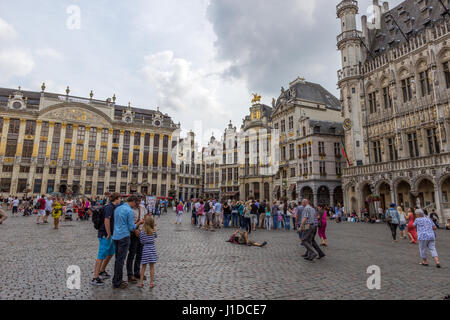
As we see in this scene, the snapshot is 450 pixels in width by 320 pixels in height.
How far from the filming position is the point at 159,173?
195ft

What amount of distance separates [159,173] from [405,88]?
47.3 m

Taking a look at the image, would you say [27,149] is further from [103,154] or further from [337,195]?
[337,195]

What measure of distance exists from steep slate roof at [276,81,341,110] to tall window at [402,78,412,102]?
50.9ft

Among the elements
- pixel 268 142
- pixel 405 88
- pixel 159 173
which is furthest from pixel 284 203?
pixel 159 173

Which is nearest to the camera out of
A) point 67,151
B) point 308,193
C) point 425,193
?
A: point 425,193

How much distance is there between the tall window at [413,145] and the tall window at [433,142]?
108 centimetres

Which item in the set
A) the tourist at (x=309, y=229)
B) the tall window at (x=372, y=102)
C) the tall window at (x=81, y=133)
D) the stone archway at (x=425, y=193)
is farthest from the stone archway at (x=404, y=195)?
the tall window at (x=81, y=133)

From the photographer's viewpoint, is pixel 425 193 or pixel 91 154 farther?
pixel 91 154

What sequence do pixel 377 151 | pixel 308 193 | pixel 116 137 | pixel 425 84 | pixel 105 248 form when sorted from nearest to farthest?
pixel 105 248, pixel 425 84, pixel 377 151, pixel 308 193, pixel 116 137

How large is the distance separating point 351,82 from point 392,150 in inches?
388

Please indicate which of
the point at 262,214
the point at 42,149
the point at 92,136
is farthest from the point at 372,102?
the point at 42,149

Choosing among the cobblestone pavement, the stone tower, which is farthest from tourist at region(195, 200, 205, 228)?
the stone tower

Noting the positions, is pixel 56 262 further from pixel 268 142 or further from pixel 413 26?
pixel 268 142

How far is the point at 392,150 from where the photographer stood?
93.9ft
